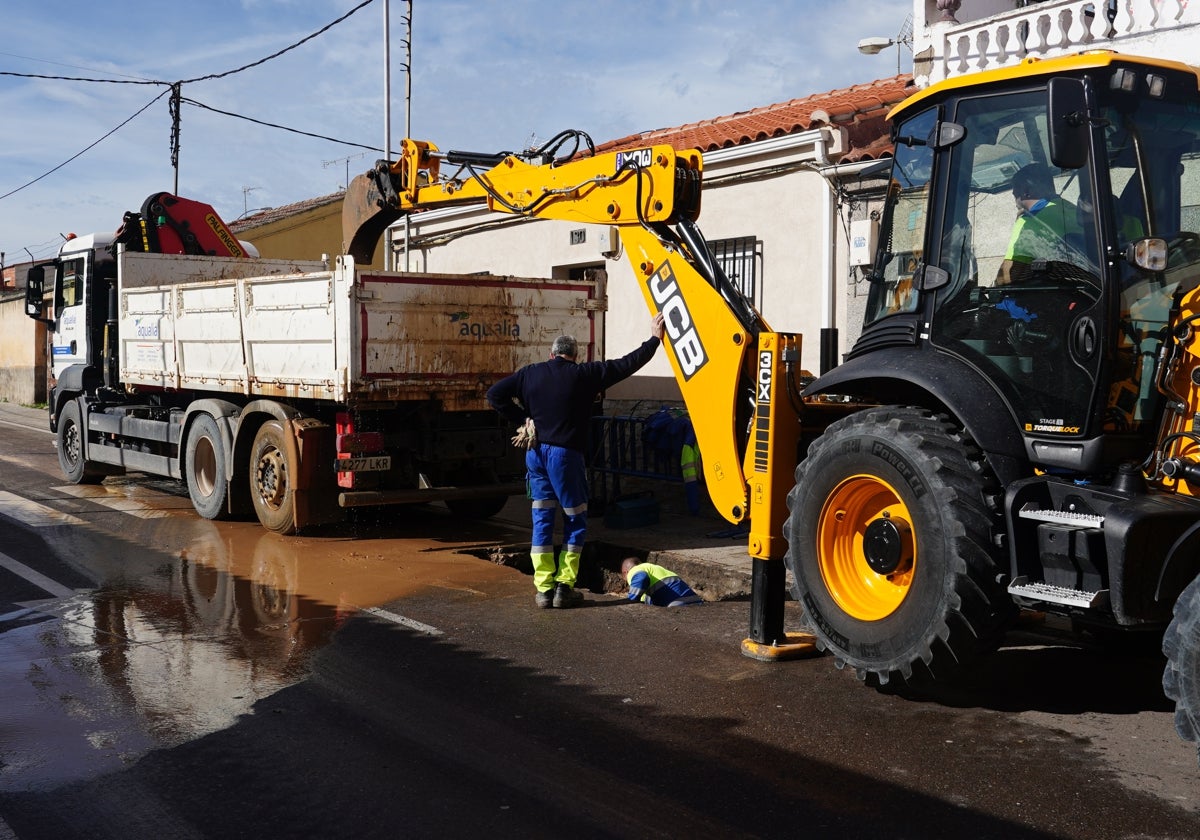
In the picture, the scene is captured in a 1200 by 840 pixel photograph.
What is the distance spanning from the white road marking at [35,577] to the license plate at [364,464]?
2341 millimetres

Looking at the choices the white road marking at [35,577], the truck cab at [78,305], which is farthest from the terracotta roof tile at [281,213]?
the white road marking at [35,577]

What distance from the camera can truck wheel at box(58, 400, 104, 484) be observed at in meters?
14.2

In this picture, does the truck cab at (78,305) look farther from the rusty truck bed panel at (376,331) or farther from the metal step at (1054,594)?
the metal step at (1054,594)

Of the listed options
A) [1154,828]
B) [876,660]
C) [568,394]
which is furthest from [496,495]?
[1154,828]

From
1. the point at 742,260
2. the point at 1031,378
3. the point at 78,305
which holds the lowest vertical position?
the point at 1031,378

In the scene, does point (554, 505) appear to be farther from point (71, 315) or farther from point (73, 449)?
point (71, 315)

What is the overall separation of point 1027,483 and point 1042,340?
2.06ft

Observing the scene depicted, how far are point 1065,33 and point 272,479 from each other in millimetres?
7860

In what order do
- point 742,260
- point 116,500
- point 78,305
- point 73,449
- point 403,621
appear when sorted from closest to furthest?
1. point 403,621
2. point 742,260
3. point 116,500
4. point 78,305
5. point 73,449

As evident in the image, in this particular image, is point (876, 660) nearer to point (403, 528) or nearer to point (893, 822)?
point (893, 822)

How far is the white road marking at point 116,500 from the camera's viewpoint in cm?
1193

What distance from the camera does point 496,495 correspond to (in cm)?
1051

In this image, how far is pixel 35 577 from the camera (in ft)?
27.9

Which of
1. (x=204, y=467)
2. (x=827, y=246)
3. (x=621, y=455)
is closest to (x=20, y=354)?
(x=204, y=467)
